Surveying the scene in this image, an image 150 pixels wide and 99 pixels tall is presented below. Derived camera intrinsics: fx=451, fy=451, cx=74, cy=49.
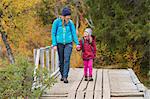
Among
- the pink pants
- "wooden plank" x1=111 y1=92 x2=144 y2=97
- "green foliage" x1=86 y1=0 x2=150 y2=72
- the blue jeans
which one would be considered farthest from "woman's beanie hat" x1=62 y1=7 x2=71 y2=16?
"green foliage" x1=86 y1=0 x2=150 y2=72

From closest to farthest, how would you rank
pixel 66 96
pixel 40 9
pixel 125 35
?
pixel 66 96 → pixel 125 35 → pixel 40 9

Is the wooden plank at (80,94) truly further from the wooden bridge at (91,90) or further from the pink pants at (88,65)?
the pink pants at (88,65)

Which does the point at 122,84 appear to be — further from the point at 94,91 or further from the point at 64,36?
the point at 64,36

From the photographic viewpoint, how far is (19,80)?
7594 millimetres

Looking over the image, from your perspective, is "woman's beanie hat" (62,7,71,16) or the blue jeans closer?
"woman's beanie hat" (62,7,71,16)

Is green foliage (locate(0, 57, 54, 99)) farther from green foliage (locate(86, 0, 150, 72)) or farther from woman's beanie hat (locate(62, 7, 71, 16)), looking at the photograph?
green foliage (locate(86, 0, 150, 72))

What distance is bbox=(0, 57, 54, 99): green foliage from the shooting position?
24.8ft

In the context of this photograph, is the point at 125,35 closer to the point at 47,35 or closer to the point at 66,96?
the point at 66,96

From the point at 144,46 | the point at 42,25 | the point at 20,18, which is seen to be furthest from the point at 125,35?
the point at 42,25

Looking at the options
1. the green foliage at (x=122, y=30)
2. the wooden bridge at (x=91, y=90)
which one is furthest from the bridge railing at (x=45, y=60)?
the green foliage at (x=122, y=30)

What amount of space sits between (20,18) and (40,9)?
3.12m

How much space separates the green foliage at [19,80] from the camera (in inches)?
298

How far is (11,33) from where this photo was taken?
34000 mm

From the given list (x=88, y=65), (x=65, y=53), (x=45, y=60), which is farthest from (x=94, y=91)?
(x=45, y=60)
